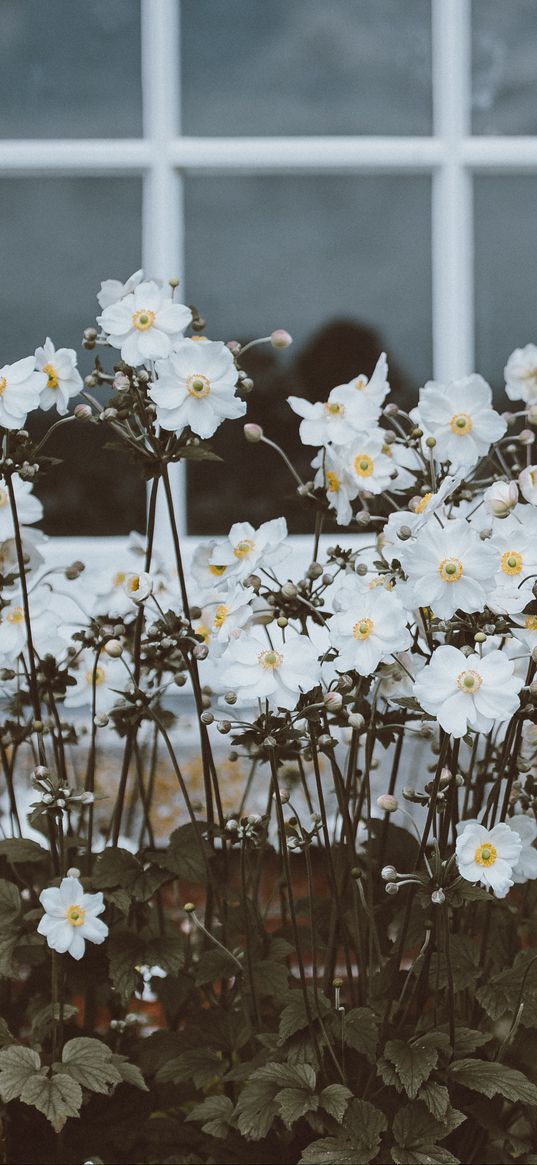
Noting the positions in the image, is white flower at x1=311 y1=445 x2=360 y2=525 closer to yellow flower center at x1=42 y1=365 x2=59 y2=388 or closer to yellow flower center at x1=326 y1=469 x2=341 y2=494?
yellow flower center at x1=326 y1=469 x2=341 y2=494

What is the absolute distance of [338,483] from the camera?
168 cm

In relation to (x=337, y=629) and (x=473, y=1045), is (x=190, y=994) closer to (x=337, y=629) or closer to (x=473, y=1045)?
(x=473, y=1045)

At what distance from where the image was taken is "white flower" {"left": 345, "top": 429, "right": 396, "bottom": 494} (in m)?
1.68

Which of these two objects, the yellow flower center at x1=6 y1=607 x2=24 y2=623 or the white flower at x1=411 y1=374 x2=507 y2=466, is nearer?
the white flower at x1=411 y1=374 x2=507 y2=466

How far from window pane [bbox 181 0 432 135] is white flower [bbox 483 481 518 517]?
1.52 metres

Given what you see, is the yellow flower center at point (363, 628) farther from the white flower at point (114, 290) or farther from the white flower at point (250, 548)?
the white flower at point (114, 290)

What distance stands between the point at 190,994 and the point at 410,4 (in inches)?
86.6

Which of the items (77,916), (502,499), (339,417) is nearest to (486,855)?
(502,499)

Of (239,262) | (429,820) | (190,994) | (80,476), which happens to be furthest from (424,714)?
(239,262)

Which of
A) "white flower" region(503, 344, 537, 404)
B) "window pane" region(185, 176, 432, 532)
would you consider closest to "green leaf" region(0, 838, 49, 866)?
"white flower" region(503, 344, 537, 404)

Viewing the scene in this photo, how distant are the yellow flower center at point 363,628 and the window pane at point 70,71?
1.67 m

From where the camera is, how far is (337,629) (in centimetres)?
146

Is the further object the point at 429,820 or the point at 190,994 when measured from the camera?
the point at 190,994

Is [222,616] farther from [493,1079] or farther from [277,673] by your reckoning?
[493,1079]
